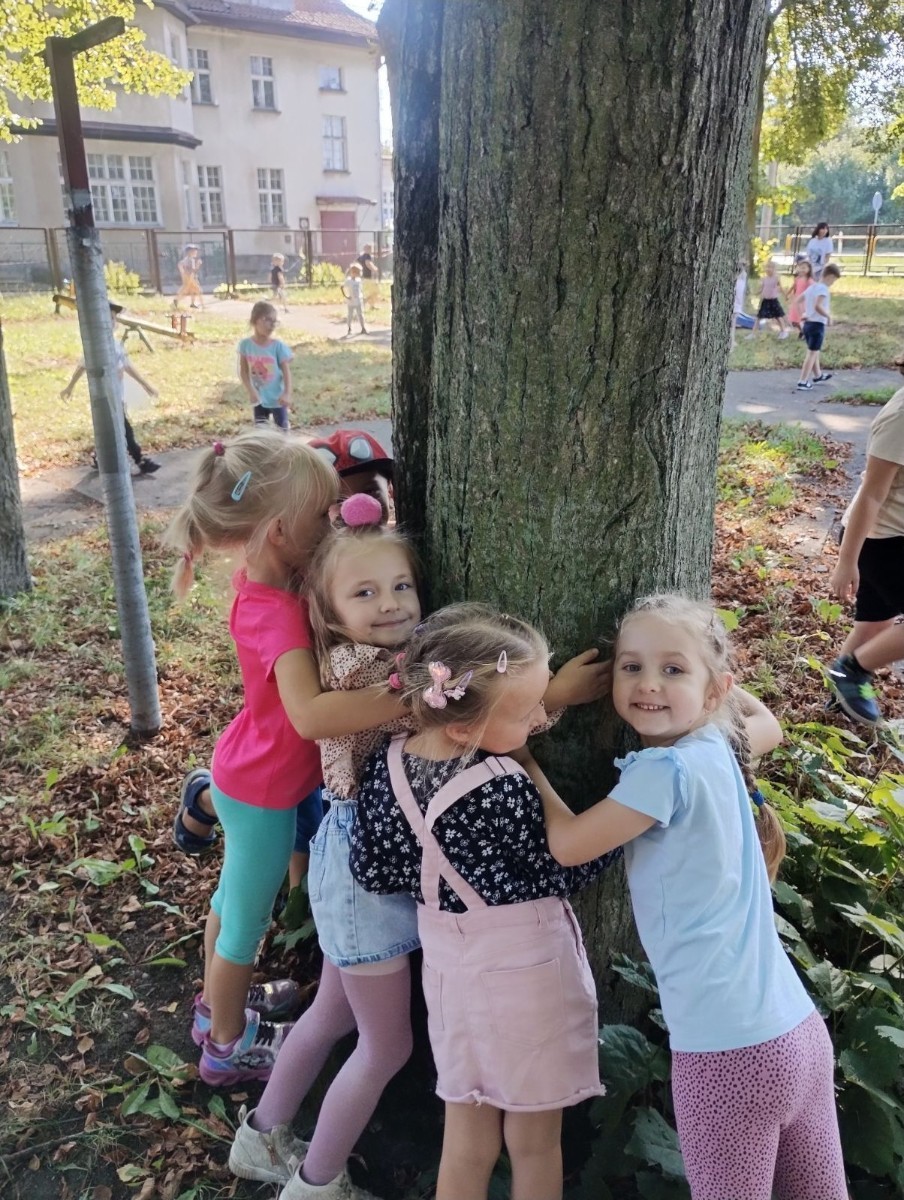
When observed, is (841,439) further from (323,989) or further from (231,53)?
(231,53)

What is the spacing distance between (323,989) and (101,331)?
8.83 feet

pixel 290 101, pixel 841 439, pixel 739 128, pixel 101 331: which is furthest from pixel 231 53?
pixel 739 128

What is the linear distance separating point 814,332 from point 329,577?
12.2 m

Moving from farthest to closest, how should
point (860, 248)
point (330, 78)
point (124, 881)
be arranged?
point (860, 248), point (330, 78), point (124, 881)

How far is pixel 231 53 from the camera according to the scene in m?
32.3

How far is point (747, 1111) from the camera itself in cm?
168

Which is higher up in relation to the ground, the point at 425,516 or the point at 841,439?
the point at 425,516

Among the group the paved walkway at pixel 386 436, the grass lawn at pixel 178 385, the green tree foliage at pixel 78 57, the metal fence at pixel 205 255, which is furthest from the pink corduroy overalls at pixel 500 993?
the metal fence at pixel 205 255

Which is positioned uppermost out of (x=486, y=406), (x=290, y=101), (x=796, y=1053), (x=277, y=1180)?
(x=290, y=101)

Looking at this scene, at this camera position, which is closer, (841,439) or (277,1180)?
(277,1180)

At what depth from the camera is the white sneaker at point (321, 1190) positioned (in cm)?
208

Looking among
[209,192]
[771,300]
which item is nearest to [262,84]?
[209,192]

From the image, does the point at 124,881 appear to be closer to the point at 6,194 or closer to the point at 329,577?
the point at 329,577

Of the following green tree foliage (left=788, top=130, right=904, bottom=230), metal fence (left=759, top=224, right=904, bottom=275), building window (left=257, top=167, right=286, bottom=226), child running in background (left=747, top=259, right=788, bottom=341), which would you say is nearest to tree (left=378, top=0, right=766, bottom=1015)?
child running in background (left=747, top=259, right=788, bottom=341)
